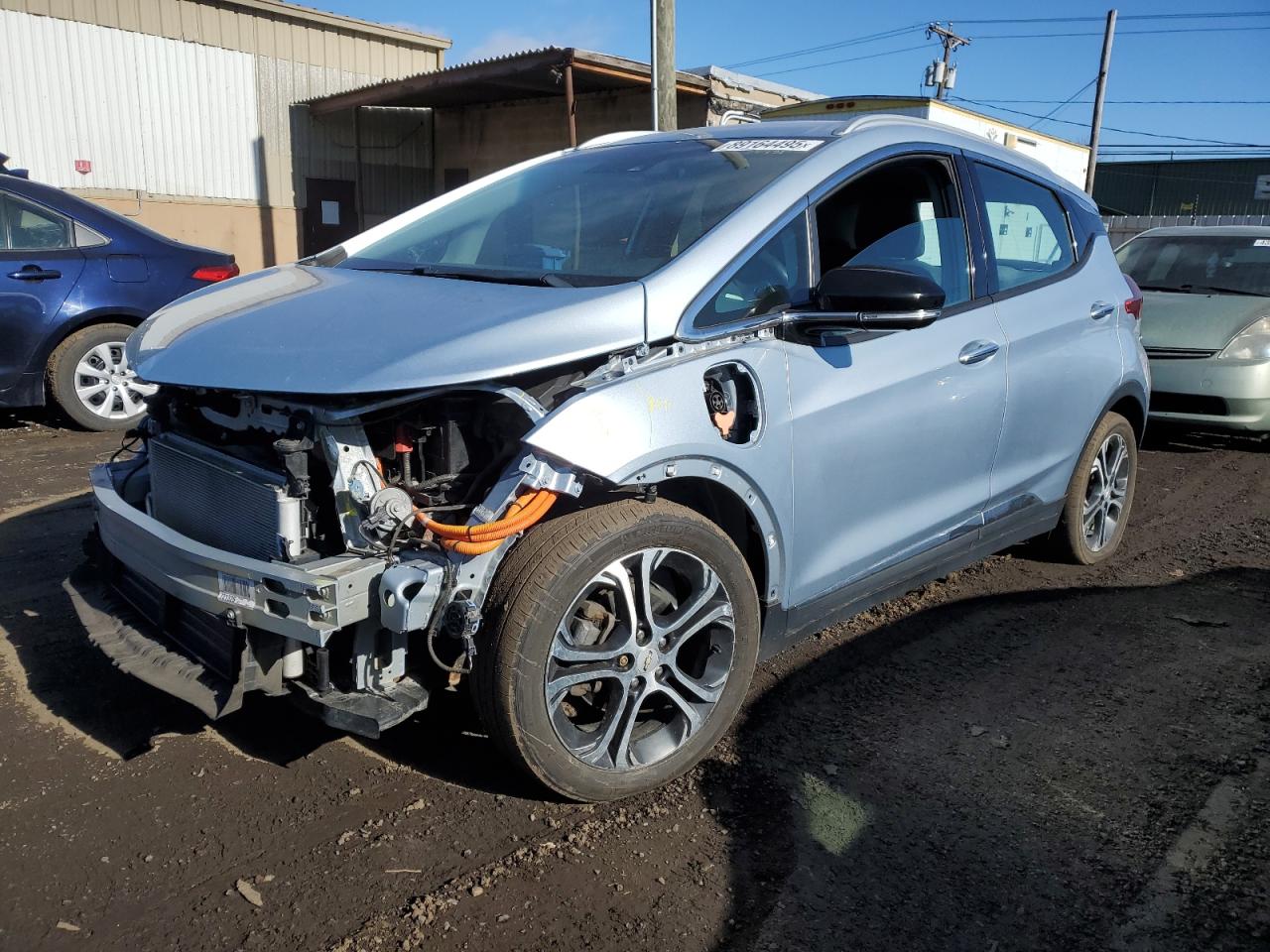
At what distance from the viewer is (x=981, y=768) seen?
308cm

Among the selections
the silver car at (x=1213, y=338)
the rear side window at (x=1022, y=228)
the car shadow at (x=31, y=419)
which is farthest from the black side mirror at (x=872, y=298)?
the car shadow at (x=31, y=419)

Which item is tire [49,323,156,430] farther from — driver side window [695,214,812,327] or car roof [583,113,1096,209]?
driver side window [695,214,812,327]

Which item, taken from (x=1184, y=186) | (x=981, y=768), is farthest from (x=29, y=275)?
(x=1184, y=186)

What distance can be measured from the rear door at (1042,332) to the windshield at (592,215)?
3.41 ft

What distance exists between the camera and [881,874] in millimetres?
2553

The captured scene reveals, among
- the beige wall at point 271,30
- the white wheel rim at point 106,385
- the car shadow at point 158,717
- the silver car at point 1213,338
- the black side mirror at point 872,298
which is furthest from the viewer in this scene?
the beige wall at point 271,30

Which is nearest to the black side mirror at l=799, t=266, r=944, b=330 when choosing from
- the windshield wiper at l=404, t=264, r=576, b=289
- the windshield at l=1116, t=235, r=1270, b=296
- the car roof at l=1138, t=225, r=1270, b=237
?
the windshield wiper at l=404, t=264, r=576, b=289

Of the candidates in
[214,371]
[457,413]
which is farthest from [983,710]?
[214,371]

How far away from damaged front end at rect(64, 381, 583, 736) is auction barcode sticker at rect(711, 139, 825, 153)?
1332 millimetres

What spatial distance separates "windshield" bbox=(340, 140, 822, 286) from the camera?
10.4ft

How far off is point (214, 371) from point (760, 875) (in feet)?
6.28

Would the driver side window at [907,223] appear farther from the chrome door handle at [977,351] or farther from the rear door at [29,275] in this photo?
the rear door at [29,275]

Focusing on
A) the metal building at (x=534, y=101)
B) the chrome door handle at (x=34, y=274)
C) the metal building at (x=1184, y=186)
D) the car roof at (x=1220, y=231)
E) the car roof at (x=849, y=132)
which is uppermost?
the metal building at (x=1184, y=186)

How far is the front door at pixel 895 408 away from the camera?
308cm
